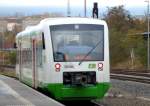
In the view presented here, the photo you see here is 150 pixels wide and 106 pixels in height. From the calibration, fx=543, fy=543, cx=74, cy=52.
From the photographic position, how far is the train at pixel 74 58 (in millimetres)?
18469

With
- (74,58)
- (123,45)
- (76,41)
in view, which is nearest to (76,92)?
(74,58)

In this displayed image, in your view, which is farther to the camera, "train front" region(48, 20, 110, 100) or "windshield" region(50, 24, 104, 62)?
"windshield" region(50, 24, 104, 62)

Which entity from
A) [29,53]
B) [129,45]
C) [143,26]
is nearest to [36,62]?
[29,53]

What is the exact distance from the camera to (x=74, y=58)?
18.8m

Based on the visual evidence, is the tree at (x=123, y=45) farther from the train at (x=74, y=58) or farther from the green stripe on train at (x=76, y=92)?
the green stripe on train at (x=76, y=92)

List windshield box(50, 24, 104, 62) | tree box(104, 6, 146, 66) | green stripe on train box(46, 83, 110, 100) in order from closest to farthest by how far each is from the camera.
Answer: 1. green stripe on train box(46, 83, 110, 100)
2. windshield box(50, 24, 104, 62)
3. tree box(104, 6, 146, 66)

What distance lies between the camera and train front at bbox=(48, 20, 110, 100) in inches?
726

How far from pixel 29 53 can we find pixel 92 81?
6571 mm

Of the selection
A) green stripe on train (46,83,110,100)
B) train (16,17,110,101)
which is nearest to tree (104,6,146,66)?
train (16,17,110,101)

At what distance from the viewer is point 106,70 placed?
1889cm

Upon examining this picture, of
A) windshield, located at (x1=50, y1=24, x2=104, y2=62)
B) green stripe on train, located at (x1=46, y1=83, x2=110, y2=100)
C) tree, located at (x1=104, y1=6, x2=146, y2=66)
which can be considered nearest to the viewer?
green stripe on train, located at (x1=46, y1=83, x2=110, y2=100)

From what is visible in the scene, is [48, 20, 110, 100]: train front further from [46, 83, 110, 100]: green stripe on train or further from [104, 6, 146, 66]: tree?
[104, 6, 146, 66]: tree

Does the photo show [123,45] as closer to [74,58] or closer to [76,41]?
[76,41]

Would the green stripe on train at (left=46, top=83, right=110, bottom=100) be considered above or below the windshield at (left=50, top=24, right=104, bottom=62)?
below
